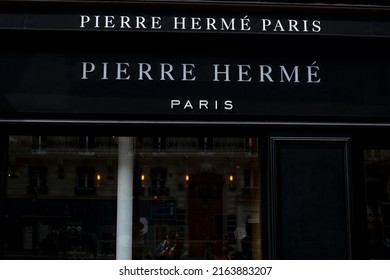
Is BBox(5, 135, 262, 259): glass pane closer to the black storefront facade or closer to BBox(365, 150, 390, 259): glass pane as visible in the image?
the black storefront facade

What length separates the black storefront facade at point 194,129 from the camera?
8016 millimetres

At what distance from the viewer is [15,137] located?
27.1 ft

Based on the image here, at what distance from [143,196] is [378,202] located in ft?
10.3

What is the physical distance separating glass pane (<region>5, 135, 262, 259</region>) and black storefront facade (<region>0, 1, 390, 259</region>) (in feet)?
0.05

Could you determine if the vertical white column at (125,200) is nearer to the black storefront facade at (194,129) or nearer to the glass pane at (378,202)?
the black storefront facade at (194,129)

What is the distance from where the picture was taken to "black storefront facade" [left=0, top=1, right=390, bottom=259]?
8016mm

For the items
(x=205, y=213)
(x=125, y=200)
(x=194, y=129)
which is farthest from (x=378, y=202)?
(x=125, y=200)

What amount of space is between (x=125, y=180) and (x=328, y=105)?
2862 mm

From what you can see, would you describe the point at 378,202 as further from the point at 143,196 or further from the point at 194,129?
the point at 143,196

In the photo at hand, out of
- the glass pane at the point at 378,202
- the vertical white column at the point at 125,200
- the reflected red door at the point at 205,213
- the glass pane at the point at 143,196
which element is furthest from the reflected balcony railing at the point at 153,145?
the glass pane at the point at 378,202

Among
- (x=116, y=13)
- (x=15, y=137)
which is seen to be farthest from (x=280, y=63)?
(x=15, y=137)

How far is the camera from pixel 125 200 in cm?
834

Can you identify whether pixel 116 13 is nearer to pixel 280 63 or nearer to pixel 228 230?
pixel 280 63

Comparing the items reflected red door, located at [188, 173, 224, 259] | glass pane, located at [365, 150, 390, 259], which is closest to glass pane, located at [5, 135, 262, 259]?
reflected red door, located at [188, 173, 224, 259]
